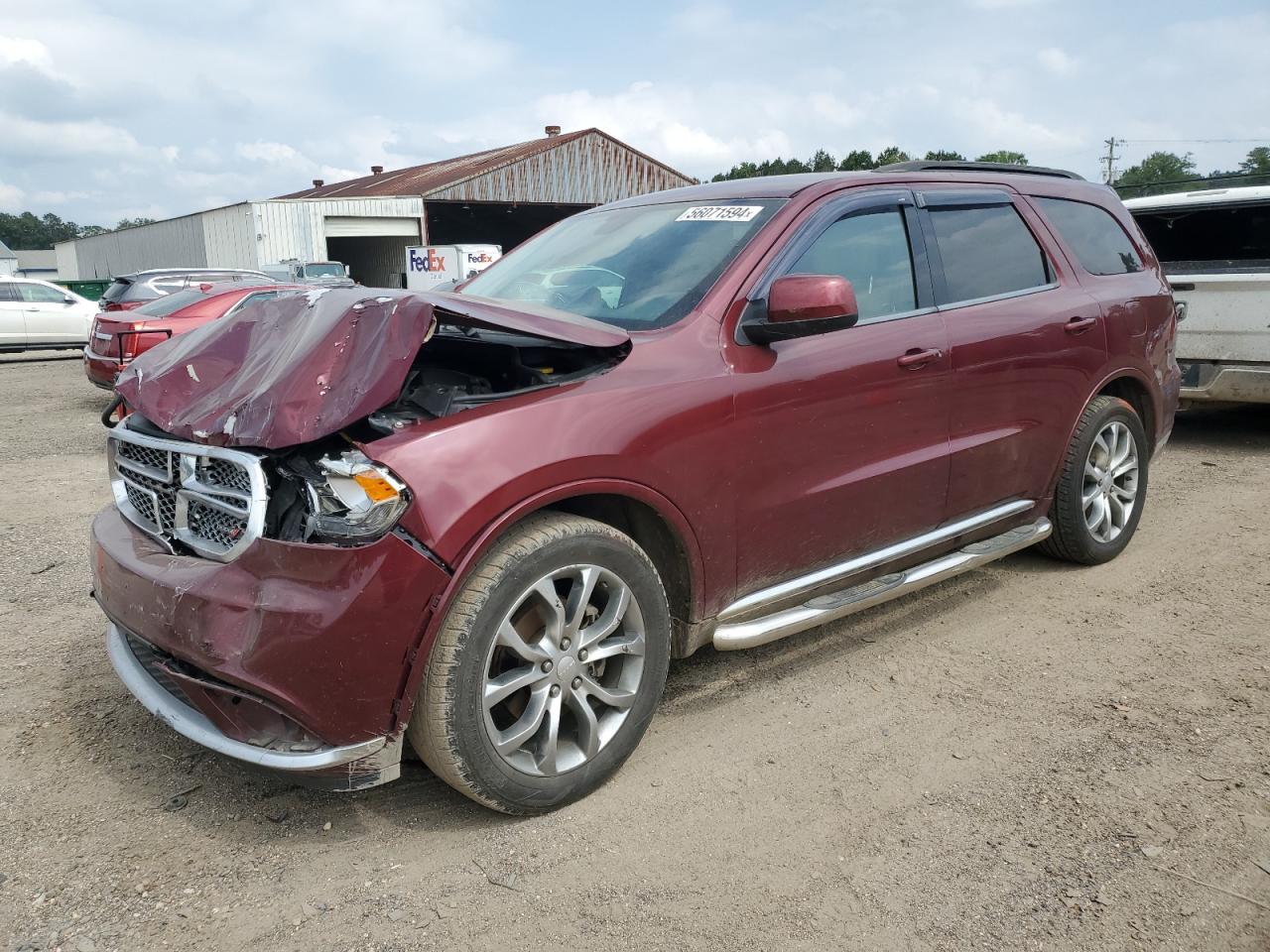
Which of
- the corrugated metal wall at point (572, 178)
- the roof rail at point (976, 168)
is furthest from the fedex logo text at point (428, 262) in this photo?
the roof rail at point (976, 168)

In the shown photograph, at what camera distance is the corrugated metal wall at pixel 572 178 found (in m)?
35.3

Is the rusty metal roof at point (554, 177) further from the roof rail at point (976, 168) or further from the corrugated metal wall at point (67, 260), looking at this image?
the roof rail at point (976, 168)

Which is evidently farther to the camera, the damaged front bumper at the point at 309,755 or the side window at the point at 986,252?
the side window at the point at 986,252

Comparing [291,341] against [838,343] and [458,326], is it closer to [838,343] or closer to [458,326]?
[458,326]

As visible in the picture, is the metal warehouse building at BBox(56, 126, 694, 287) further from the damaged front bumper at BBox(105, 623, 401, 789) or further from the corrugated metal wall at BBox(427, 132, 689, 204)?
the damaged front bumper at BBox(105, 623, 401, 789)

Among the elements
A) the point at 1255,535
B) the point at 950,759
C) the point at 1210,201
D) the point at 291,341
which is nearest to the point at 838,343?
the point at 950,759

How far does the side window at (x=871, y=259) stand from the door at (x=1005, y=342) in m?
0.17

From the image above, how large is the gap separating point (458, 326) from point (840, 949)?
187 centimetres

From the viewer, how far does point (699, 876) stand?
247cm

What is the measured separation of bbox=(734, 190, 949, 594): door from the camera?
3139 mm

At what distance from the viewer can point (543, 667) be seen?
2664 mm

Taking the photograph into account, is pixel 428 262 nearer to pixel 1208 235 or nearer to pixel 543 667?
pixel 1208 235

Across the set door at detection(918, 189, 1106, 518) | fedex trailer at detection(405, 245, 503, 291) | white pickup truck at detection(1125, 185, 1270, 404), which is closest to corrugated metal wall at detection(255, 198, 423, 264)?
fedex trailer at detection(405, 245, 503, 291)

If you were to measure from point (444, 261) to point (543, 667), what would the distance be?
29.9 metres
